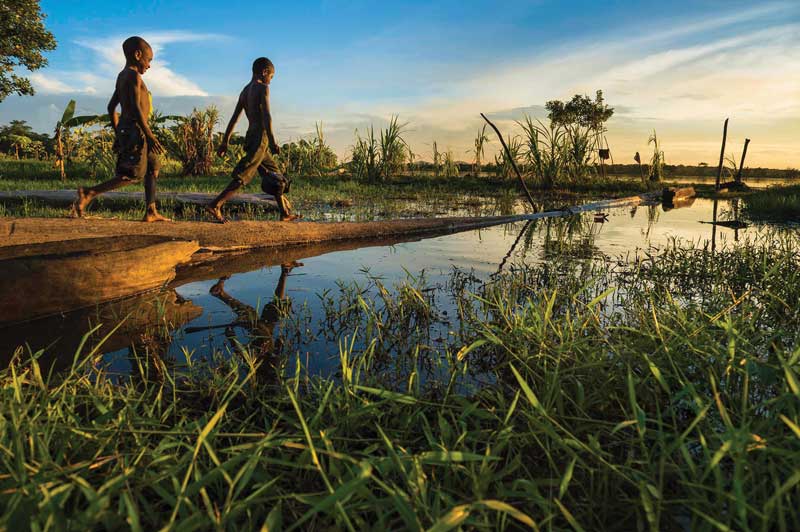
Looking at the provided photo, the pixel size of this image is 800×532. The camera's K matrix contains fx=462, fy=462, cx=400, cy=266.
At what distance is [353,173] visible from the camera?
19172mm

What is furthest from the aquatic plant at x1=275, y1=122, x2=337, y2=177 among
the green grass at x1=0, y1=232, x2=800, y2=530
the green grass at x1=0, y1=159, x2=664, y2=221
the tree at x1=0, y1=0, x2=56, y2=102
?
the green grass at x1=0, y1=232, x2=800, y2=530

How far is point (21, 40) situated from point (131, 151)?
1946 centimetres

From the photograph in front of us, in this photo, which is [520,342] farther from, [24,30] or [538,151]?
[24,30]

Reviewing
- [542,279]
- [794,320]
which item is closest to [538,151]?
[542,279]

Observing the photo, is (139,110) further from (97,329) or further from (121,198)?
(121,198)

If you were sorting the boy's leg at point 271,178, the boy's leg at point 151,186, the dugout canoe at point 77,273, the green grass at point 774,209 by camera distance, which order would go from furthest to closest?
the green grass at point 774,209 < the boy's leg at point 271,178 < the boy's leg at point 151,186 < the dugout canoe at point 77,273

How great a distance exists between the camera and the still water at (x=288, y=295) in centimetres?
290

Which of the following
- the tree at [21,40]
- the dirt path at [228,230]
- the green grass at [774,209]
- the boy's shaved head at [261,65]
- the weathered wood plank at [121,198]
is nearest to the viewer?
the dirt path at [228,230]

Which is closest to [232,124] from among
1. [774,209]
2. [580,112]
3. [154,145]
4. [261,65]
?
[261,65]

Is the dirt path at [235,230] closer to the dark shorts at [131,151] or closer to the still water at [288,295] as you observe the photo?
the still water at [288,295]

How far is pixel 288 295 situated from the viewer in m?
4.06

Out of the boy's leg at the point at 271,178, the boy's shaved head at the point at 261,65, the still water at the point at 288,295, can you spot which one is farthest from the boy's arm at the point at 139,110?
the still water at the point at 288,295

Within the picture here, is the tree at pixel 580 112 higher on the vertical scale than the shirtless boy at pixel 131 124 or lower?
higher

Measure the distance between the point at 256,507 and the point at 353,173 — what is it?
18.4 meters
